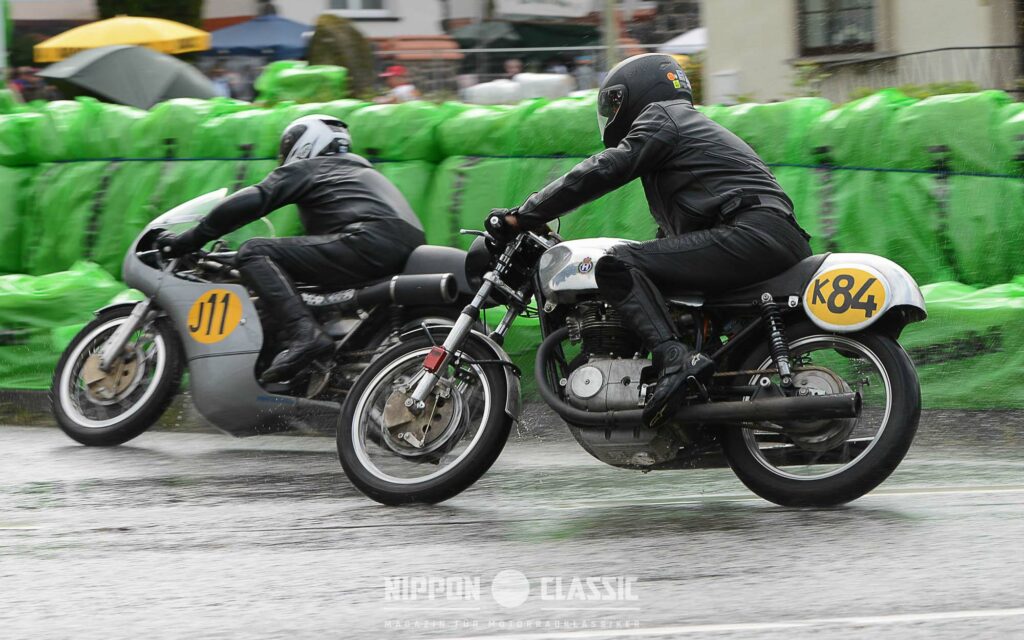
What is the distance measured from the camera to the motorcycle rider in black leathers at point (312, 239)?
24.8 ft

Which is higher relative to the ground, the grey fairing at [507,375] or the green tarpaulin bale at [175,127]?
the green tarpaulin bale at [175,127]

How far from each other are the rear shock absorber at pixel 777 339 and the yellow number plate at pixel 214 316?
315 cm

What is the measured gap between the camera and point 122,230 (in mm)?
9820

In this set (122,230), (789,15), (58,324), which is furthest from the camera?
(789,15)

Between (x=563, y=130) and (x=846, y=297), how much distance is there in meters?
3.62

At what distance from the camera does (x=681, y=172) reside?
5980 mm

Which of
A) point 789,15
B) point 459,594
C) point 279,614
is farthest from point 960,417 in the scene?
point 789,15

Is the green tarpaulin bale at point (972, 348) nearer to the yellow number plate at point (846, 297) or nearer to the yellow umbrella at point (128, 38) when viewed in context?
the yellow number plate at point (846, 297)

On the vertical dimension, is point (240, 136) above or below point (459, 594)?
above

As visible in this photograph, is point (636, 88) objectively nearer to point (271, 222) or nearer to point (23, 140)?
point (271, 222)

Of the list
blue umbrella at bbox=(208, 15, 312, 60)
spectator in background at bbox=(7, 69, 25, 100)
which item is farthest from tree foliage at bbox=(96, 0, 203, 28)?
spectator in background at bbox=(7, 69, 25, 100)

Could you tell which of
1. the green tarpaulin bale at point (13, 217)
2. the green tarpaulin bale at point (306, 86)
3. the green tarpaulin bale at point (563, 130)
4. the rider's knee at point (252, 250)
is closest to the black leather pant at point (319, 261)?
the rider's knee at point (252, 250)

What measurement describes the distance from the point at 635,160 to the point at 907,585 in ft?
7.01

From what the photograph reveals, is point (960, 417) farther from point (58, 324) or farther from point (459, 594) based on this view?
point (58, 324)
